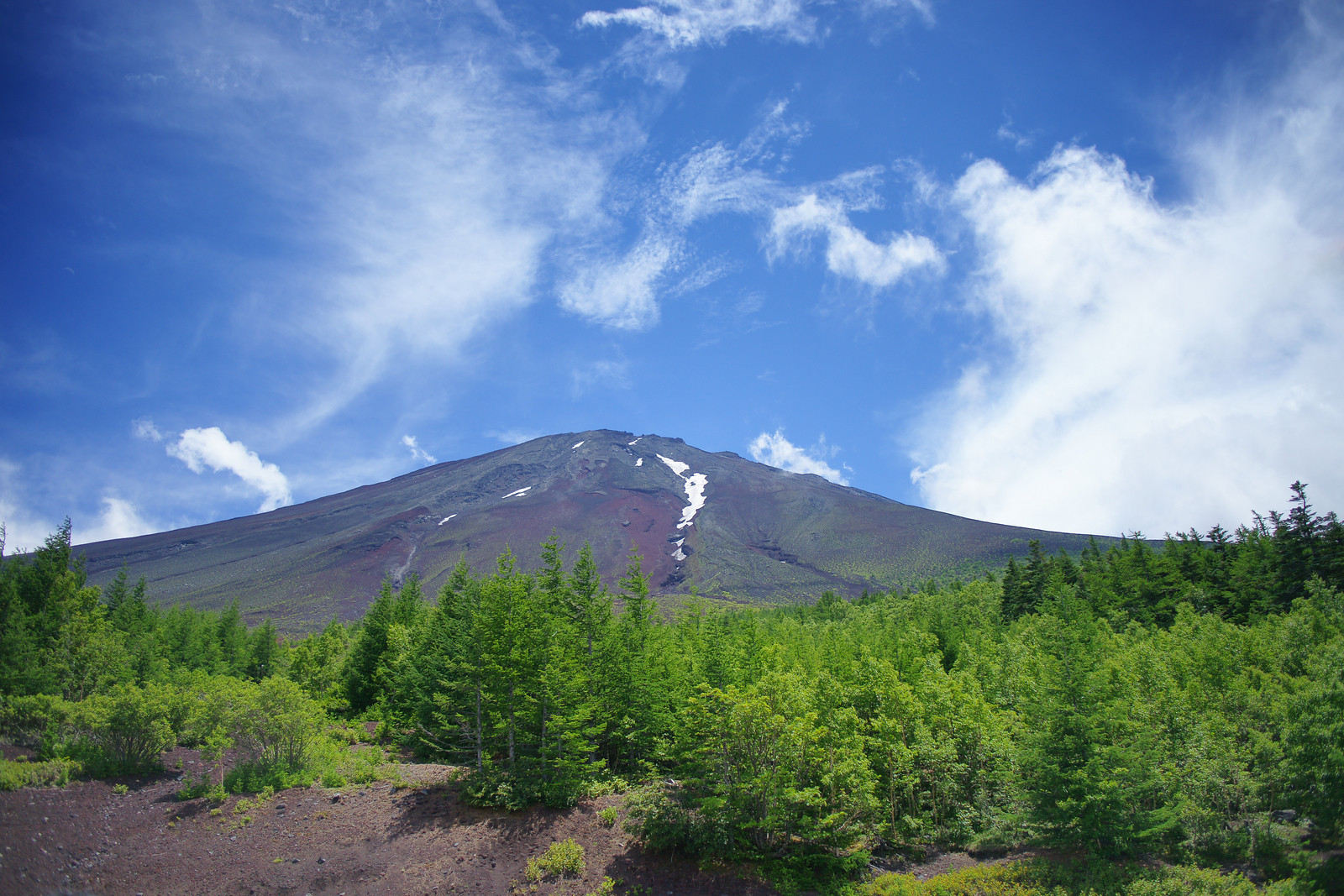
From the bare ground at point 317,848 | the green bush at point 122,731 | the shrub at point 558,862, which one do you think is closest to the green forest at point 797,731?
the green bush at point 122,731

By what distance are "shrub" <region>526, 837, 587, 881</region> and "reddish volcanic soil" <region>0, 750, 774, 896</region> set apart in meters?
0.31

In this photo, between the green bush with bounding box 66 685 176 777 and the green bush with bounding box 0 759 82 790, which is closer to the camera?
the green bush with bounding box 0 759 82 790

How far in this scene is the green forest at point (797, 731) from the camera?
2092 cm

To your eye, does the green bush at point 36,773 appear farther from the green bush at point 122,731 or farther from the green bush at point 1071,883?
the green bush at point 1071,883

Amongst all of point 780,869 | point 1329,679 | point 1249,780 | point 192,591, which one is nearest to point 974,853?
point 780,869

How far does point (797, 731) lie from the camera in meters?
21.8

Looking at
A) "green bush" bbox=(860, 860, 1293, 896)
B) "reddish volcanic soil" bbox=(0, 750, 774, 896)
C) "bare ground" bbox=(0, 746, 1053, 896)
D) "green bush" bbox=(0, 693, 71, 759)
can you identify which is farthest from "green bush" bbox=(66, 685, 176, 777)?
"green bush" bbox=(860, 860, 1293, 896)

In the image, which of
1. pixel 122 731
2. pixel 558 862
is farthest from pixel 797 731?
pixel 122 731

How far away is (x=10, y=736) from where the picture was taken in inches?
1024

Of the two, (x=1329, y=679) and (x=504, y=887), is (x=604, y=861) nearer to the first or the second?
(x=504, y=887)

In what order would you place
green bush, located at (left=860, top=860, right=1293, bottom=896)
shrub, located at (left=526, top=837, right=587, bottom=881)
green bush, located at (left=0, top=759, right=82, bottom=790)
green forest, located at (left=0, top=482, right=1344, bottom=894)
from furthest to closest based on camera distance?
1. green forest, located at (left=0, top=482, right=1344, bottom=894)
2. shrub, located at (left=526, top=837, right=587, bottom=881)
3. green bush, located at (left=0, top=759, right=82, bottom=790)
4. green bush, located at (left=860, top=860, right=1293, bottom=896)

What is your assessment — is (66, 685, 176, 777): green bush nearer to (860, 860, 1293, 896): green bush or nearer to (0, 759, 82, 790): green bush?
(0, 759, 82, 790): green bush

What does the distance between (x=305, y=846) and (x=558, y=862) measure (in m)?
8.70

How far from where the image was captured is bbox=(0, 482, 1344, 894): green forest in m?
20.9
